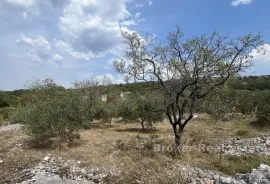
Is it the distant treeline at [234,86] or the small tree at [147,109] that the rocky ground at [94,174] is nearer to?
the distant treeline at [234,86]

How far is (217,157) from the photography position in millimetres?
9398

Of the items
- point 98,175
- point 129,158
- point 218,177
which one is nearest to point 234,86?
point 218,177

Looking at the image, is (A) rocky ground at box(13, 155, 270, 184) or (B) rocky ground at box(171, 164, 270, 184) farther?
(A) rocky ground at box(13, 155, 270, 184)

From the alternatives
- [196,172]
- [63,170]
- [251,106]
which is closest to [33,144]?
[63,170]

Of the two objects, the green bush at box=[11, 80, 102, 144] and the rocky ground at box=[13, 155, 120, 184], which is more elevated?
the green bush at box=[11, 80, 102, 144]

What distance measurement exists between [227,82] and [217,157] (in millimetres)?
2727

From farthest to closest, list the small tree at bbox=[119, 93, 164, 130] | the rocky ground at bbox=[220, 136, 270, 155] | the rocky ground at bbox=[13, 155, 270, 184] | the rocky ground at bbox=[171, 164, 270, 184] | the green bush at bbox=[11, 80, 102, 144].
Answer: the small tree at bbox=[119, 93, 164, 130], the green bush at bbox=[11, 80, 102, 144], the rocky ground at bbox=[220, 136, 270, 155], the rocky ground at bbox=[13, 155, 270, 184], the rocky ground at bbox=[171, 164, 270, 184]

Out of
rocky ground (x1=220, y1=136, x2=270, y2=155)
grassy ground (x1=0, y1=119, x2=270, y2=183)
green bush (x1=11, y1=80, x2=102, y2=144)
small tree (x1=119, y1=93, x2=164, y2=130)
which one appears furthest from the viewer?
small tree (x1=119, y1=93, x2=164, y2=130)

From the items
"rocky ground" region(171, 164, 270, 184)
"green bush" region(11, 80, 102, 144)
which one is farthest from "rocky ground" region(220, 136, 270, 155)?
"green bush" region(11, 80, 102, 144)

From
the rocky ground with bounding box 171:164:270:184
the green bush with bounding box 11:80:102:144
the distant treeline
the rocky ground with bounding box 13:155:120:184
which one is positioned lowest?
the rocky ground with bounding box 171:164:270:184

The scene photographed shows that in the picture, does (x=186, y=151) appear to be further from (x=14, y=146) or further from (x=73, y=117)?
(x=14, y=146)

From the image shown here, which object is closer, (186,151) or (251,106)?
(186,151)

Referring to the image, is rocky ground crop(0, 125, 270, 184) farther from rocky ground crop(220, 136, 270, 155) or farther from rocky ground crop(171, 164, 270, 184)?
rocky ground crop(220, 136, 270, 155)

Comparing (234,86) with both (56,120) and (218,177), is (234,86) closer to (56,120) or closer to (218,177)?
(218,177)
